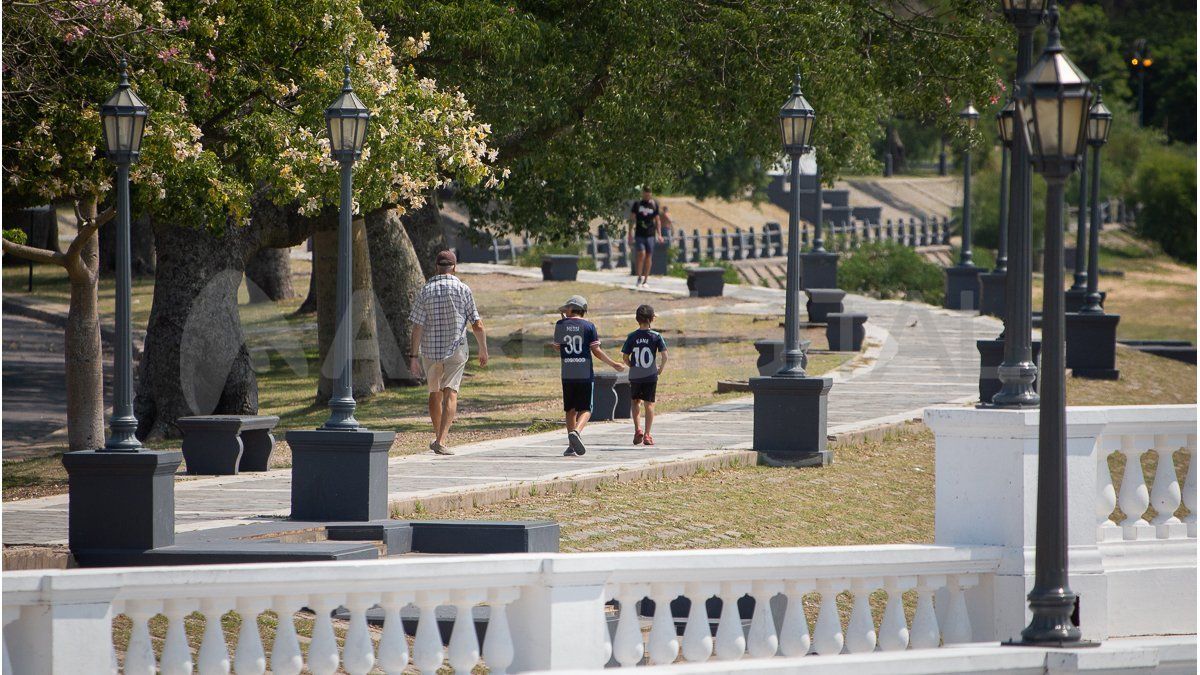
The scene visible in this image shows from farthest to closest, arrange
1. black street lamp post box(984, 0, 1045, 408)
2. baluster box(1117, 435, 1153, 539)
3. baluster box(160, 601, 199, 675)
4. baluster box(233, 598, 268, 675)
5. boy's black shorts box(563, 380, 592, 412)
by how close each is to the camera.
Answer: boy's black shorts box(563, 380, 592, 412)
baluster box(1117, 435, 1153, 539)
black street lamp post box(984, 0, 1045, 408)
baluster box(233, 598, 268, 675)
baluster box(160, 601, 199, 675)

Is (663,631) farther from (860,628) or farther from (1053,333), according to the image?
(1053,333)

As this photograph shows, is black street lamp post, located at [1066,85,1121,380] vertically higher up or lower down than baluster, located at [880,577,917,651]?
higher up

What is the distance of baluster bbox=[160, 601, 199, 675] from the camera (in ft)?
23.1

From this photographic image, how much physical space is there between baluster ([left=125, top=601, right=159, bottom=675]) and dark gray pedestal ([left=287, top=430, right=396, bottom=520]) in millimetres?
5057

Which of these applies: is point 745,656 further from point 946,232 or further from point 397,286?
point 946,232

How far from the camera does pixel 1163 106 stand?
255 ft

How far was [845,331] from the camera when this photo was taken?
27516 mm

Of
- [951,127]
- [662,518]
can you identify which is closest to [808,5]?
[951,127]

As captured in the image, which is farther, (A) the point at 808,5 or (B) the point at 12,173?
(A) the point at 808,5

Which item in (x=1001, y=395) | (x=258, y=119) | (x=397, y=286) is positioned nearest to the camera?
(x=1001, y=395)

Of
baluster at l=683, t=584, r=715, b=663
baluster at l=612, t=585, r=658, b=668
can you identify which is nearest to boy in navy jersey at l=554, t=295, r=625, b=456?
baluster at l=683, t=584, r=715, b=663

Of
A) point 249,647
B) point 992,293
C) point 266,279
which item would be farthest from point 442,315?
point 266,279

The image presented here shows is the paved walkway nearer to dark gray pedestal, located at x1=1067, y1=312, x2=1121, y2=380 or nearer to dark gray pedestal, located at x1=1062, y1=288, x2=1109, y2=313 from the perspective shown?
dark gray pedestal, located at x1=1067, y1=312, x2=1121, y2=380

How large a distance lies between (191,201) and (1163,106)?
68.0m
